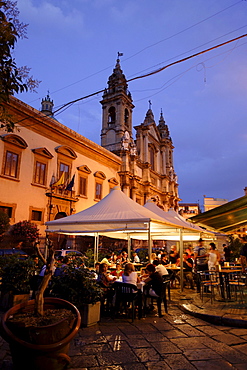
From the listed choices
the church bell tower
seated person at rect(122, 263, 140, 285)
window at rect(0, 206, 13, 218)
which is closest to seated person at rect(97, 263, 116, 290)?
seated person at rect(122, 263, 140, 285)

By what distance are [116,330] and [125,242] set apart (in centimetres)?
2013

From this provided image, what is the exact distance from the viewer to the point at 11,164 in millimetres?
15844

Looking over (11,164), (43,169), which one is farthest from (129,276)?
(43,169)

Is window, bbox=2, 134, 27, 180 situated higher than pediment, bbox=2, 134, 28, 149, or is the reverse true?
pediment, bbox=2, 134, 28, 149

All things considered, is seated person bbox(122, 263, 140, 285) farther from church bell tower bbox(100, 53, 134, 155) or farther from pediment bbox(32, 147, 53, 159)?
church bell tower bbox(100, 53, 134, 155)

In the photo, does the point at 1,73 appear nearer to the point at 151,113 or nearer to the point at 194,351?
the point at 194,351

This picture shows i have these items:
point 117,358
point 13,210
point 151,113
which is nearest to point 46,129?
point 13,210

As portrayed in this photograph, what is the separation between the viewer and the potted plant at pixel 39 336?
291 centimetres

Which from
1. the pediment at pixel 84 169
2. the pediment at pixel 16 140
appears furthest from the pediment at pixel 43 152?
the pediment at pixel 84 169

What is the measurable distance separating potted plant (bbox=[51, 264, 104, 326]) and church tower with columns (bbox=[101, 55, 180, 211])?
858 inches

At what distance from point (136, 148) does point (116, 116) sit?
4852mm

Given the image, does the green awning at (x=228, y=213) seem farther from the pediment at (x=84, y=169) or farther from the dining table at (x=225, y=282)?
the pediment at (x=84, y=169)

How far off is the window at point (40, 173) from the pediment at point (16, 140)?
62.4 inches

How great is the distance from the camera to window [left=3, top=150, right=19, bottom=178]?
1552 centimetres
